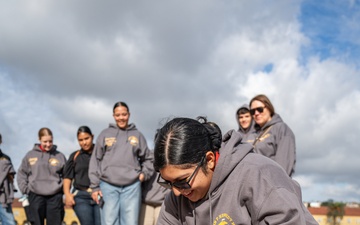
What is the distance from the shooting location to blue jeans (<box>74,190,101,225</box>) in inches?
261

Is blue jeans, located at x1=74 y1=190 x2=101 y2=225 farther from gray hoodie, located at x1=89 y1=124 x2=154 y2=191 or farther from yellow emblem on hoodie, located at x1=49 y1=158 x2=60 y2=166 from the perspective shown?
yellow emblem on hoodie, located at x1=49 y1=158 x2=60 y2=166

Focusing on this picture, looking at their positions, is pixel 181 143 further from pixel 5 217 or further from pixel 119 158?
pixel 5 217

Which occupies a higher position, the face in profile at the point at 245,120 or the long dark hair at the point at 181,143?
the face in profile at the point at 245,120

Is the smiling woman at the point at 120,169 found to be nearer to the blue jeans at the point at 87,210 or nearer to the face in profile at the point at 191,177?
the blue jeans at the point at 87,210

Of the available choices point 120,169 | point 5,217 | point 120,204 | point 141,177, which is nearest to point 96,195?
point 120,204

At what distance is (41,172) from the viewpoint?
756cm

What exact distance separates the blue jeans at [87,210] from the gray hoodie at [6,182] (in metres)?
1.97

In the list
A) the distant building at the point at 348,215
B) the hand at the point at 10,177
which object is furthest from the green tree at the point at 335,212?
the hand at the point at 10,177

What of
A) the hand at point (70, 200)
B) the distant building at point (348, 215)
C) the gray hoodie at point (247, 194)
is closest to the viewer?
the gray hoodie at point (247, 194)

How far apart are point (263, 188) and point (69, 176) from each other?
4977 millimetres

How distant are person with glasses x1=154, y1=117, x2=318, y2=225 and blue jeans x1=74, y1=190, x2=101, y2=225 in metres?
4.16

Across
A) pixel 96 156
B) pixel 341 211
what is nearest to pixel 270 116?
pixel 96 156

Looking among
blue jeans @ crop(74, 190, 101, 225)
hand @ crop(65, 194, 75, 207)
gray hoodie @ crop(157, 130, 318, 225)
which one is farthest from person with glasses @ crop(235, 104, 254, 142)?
gray hoodie @ crop(157, 130, 318, 225)

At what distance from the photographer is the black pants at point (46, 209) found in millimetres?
7352
